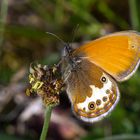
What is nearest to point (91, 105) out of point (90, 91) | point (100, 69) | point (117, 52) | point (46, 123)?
point (90, 91)

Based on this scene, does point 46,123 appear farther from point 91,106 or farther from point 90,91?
point 90,91

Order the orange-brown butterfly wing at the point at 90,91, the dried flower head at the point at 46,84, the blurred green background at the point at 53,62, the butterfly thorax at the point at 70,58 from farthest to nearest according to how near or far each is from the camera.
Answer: the blurred green background at the point at 53,62, the butterfly thorax at the point at 70,58, the orange-brown butterfly wing at the point at 90,91, the dried flower head at the point at 46,84

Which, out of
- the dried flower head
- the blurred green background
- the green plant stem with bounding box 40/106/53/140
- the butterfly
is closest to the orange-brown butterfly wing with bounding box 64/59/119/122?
the butterfly

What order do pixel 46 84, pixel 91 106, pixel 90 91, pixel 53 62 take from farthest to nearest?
pixel 53 62
pixel 90 91
pixel 91 106
pixel 46 84

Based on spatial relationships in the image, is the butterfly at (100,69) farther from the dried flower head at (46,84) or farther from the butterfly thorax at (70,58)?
the dried flower head at (46,84)

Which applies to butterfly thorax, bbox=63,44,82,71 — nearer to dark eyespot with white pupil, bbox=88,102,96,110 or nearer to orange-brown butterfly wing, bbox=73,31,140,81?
orange-brown butterfly wing, bbox=73,31,140,81

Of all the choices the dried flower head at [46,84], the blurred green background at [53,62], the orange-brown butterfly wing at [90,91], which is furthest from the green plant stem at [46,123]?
the blurred green background at [53,62]
